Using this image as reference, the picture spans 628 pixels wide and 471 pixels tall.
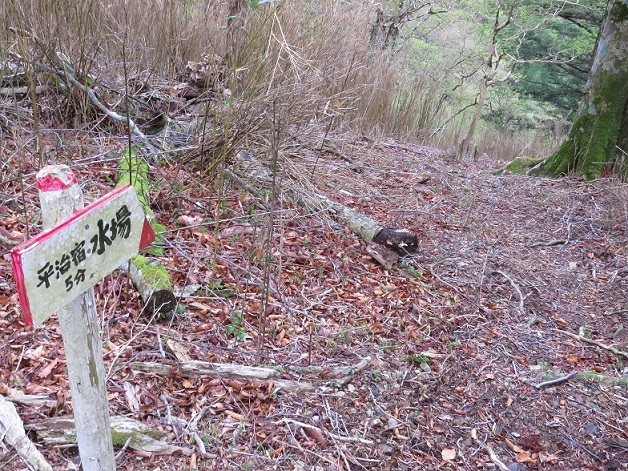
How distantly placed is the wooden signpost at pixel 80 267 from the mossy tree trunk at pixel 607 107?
5.68 meters

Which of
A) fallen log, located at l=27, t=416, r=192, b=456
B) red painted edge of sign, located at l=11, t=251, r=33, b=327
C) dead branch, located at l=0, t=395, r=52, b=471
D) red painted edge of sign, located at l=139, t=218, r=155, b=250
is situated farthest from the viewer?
fallen log, located at l=27, t=416, r=192, b=456

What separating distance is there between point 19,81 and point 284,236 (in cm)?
233

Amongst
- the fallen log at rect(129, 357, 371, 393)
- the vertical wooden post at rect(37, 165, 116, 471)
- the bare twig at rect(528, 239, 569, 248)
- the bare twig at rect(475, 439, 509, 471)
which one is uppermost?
the vertical wooden post at rect(37, 165, 116, 471)

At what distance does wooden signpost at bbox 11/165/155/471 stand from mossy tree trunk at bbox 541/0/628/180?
5.68 metres

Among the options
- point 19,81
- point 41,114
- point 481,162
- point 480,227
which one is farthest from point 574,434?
point 481,162

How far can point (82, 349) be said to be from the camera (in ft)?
3.46

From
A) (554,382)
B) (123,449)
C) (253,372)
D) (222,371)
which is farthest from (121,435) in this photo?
(554,382)

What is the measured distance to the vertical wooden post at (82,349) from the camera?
0.94m

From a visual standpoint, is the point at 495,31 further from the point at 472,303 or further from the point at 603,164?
the point at 472,303

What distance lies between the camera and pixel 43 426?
1.57 meters

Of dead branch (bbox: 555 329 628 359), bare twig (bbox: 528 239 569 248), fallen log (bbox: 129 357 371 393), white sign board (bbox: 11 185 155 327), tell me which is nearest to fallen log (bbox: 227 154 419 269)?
dead branch (bbox: 555 329 628 359)

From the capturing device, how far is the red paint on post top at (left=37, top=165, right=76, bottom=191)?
0.92 metres

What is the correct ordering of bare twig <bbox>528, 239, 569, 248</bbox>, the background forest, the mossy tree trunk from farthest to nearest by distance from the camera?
1. the mossy tree trunk
2. bare twig <bbox>528, 239, 569, 248</bbox>
3. the background forest

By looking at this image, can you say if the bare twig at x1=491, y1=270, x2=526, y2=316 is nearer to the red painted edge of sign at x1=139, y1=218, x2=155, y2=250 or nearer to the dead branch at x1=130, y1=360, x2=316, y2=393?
the dead branch at x1=130, y1=360, x2=316, y2=393
